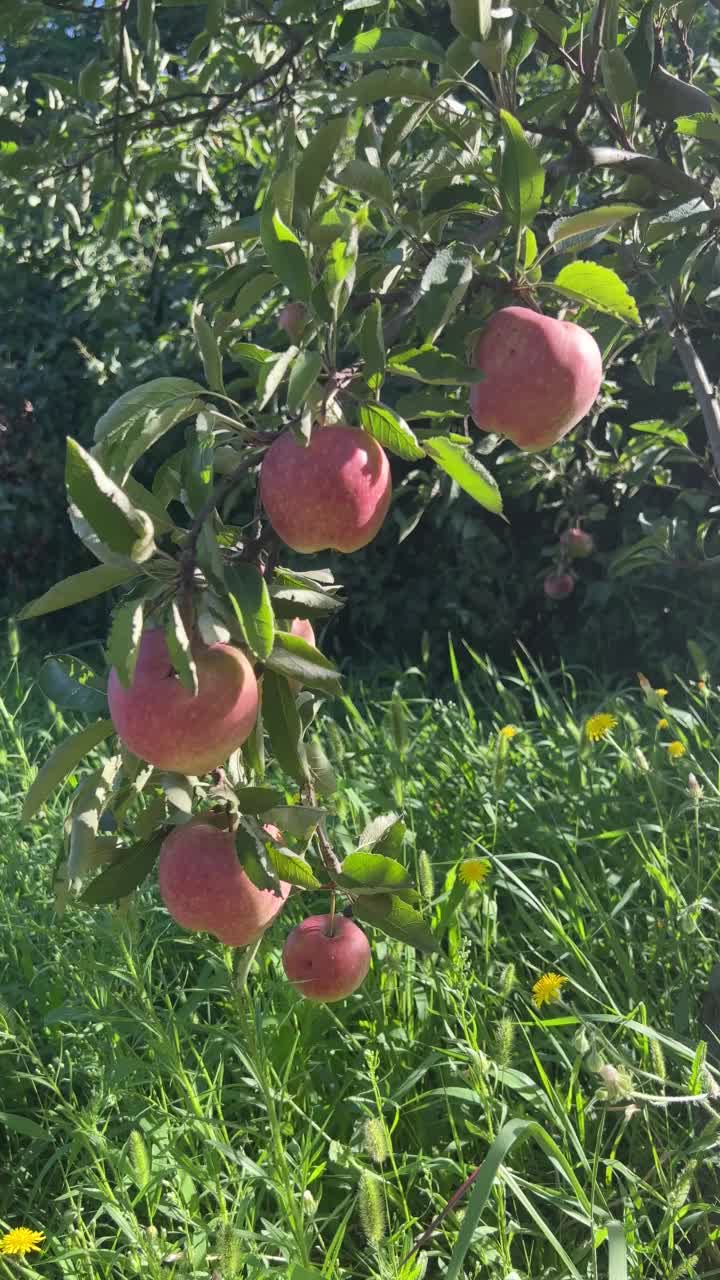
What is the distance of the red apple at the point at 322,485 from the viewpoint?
63 centimetres

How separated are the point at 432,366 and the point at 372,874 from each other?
346 millimetres

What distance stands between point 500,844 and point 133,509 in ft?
4.43

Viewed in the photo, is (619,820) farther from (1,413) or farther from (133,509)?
(1,413)

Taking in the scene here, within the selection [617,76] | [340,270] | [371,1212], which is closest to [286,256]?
[340,270]

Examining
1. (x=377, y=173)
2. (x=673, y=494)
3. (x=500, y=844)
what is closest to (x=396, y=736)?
(x=500, y=844)

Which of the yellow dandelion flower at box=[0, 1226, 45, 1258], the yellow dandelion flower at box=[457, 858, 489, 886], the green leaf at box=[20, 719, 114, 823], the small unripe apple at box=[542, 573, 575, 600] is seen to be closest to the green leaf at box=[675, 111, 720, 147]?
the green leaf at box=[20, 719, 114, 823]

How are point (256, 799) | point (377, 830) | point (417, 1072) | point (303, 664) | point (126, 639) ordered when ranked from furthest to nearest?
1. point (417, 1072)
2. point (377, 830)
3. point (256, 799)
4. point (303, 664)
5. point (126, 639)

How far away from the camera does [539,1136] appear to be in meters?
1.00

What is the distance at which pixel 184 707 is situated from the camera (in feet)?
1.96

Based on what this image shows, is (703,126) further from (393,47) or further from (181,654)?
(181,654)

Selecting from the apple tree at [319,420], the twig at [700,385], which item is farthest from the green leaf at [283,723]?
the twig at [700,385]

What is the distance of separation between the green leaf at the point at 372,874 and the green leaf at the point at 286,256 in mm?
380

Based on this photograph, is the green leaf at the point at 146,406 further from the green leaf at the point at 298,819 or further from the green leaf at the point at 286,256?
the green leaf at the point at 298,819

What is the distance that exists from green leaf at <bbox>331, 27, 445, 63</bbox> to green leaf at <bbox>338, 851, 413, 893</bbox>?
1.91 ft
